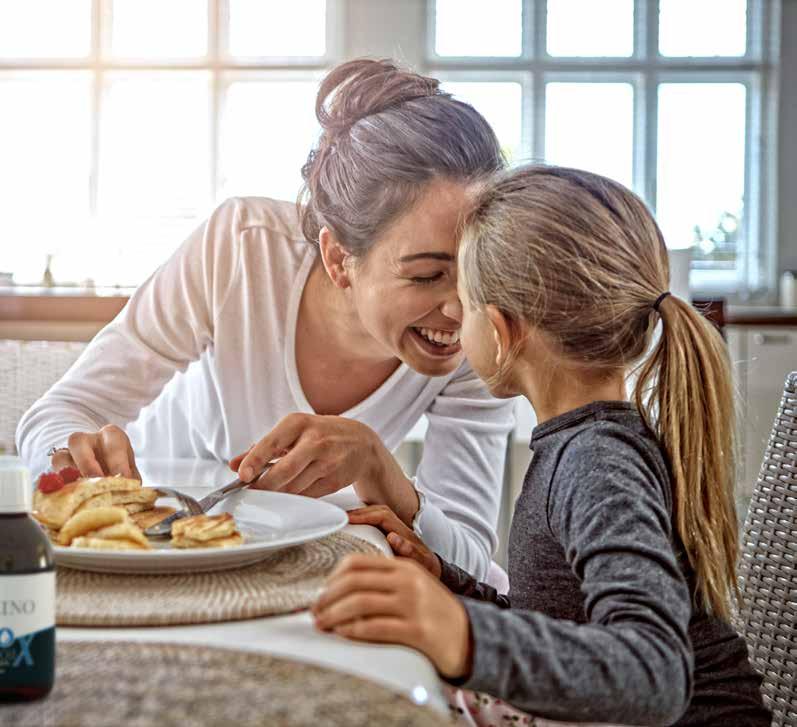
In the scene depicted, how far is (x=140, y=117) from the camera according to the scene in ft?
20.4

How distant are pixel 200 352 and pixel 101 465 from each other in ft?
2.20

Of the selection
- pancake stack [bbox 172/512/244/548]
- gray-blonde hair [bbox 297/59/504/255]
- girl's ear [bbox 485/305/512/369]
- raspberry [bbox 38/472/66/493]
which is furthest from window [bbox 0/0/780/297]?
pancake stack [bbox 172/512/244/548]

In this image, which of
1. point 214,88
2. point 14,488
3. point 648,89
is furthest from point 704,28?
point 14,488

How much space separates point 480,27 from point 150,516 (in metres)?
5.56

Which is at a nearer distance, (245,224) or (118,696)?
Answer: (118,696)

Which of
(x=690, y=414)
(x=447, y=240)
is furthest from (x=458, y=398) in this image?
(x=690, y=414)

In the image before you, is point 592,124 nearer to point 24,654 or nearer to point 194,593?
point 194,593

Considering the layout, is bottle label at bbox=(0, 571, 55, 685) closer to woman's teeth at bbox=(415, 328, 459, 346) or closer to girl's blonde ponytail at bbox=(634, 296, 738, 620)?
girl's blonde ponytail at bbox=(634, 296, 738, 620)

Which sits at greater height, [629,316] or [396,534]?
[629,316]

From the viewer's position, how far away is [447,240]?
137 cm

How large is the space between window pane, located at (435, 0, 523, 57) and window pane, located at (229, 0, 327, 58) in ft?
2.40

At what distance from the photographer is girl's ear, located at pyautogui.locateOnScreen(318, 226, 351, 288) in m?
1.56

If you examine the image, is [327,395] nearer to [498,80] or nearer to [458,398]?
[458,398]

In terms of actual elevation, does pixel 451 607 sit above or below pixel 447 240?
below
